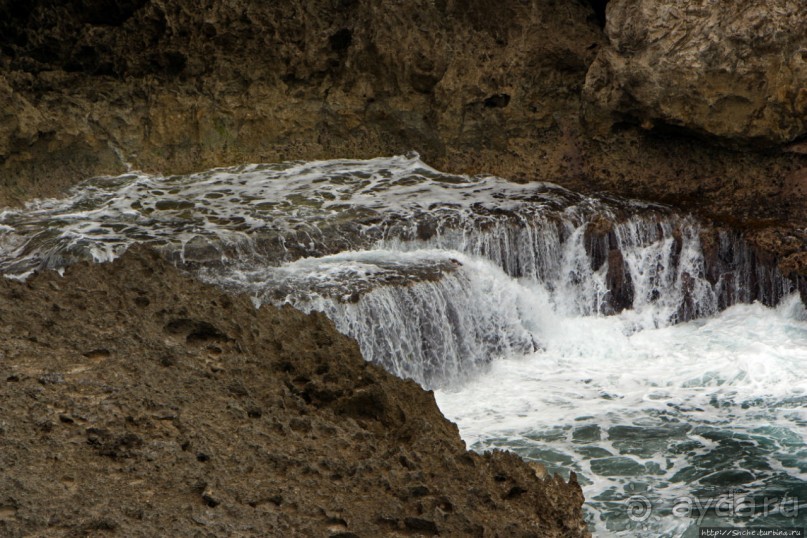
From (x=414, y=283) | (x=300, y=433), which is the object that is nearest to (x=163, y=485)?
(x=300, y=433)

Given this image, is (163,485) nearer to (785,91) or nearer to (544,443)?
(544,443)

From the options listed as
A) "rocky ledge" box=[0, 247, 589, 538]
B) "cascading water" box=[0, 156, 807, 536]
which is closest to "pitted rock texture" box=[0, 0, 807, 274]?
"cascading water" box=[0, 156, 807, 536]

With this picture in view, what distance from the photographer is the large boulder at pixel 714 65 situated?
11.8m

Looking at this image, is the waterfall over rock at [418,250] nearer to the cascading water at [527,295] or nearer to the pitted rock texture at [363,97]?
the cascading water at [527,295]

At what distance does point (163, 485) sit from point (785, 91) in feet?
31.9

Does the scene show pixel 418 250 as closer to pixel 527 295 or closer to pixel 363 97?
pixel 527 295

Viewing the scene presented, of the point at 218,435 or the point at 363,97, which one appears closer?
the point at 218,435

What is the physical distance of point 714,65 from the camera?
12.0 meters

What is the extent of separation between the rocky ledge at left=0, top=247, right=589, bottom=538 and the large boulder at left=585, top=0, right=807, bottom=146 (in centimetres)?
812

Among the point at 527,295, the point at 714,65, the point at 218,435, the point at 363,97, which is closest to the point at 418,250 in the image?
the point at 527,295

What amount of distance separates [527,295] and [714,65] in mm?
3273

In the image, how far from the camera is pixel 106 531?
3908 millimetres

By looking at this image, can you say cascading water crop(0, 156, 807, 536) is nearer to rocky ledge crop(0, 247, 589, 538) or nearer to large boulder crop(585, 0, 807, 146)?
large boulder crop(585, 0, 807, 146)

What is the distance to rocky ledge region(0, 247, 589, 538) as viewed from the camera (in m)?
4.06
